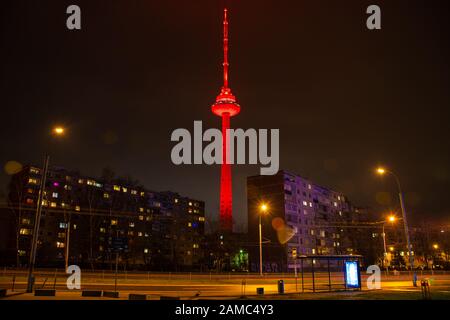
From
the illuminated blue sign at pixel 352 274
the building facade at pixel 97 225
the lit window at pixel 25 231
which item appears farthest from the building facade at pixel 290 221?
the illuminated blue sign at pixel 352 274

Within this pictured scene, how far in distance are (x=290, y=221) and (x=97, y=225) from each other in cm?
5155

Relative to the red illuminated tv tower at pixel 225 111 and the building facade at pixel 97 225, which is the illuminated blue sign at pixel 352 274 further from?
the red illuminated tv tower at pixel 225 111

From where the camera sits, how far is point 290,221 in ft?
329

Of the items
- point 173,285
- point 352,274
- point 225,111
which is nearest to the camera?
point 352,274

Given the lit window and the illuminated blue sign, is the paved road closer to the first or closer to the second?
the illuminated blue sign

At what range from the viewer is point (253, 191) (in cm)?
10638

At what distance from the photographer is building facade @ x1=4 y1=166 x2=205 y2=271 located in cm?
6072

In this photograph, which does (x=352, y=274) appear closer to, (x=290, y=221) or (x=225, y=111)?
(x=290, y=221)

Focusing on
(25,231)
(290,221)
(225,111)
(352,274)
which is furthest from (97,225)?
(225,111)

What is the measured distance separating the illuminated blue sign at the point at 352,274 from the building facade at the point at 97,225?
15.2m

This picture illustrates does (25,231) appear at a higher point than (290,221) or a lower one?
lower
